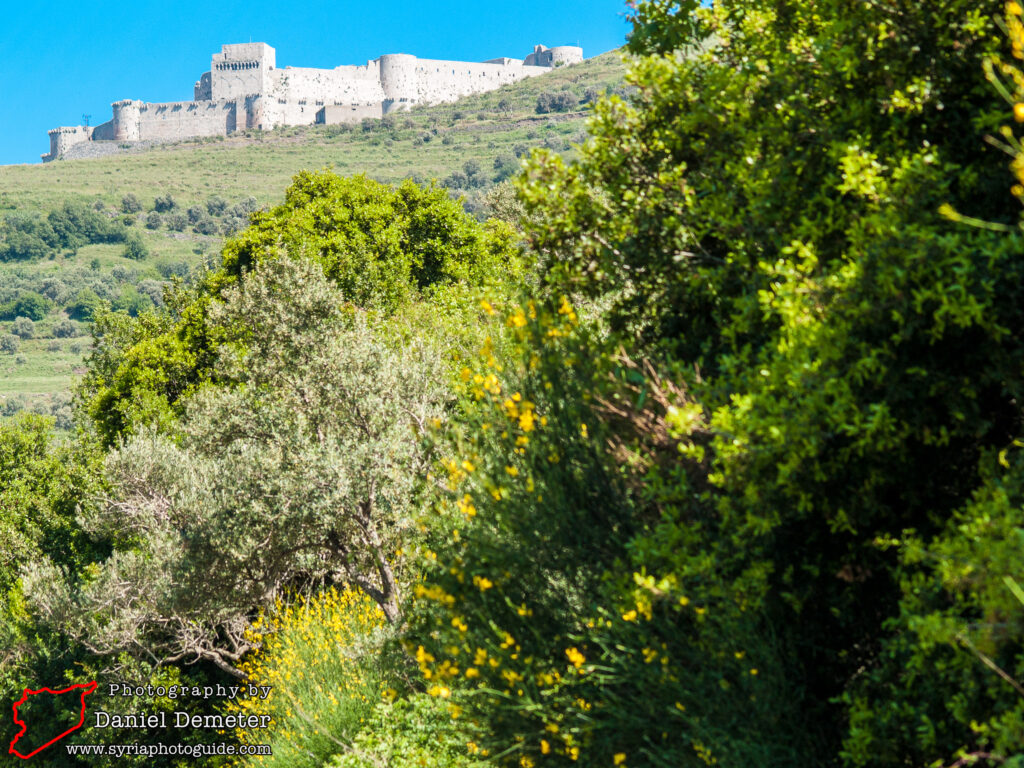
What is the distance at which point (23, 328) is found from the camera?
3588 inches

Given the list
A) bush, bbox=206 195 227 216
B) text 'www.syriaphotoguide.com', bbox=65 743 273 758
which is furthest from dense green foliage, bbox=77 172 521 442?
bush, bbox=206 195 227 216

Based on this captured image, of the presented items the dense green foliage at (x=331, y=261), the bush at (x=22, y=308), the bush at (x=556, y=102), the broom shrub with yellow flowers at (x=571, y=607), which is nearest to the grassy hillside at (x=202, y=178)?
the bush at (x=556, y=102)

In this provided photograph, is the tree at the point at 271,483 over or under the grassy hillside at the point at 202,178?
under

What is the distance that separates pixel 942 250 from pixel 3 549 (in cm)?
3013

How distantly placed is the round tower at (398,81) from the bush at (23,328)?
83.1m

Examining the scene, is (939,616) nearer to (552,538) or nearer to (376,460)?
(552,538)

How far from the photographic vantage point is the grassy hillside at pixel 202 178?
8988 cm

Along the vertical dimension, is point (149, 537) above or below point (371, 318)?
below

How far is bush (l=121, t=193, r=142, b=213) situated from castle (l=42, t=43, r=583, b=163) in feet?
128

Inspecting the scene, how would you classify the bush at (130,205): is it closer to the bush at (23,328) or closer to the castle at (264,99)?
the bush at (23,328)

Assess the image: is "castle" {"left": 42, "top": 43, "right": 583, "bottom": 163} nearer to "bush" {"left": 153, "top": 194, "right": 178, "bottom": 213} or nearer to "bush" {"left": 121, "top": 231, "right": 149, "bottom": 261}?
"bush" {"left": 153, "top": 194, "right": 178, "bottom": 213}

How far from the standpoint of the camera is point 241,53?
513ft

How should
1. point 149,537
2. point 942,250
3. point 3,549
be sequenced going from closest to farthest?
point 942,250 → point 149,537 → point 3,549

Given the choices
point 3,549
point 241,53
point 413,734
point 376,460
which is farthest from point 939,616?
point 241,53
